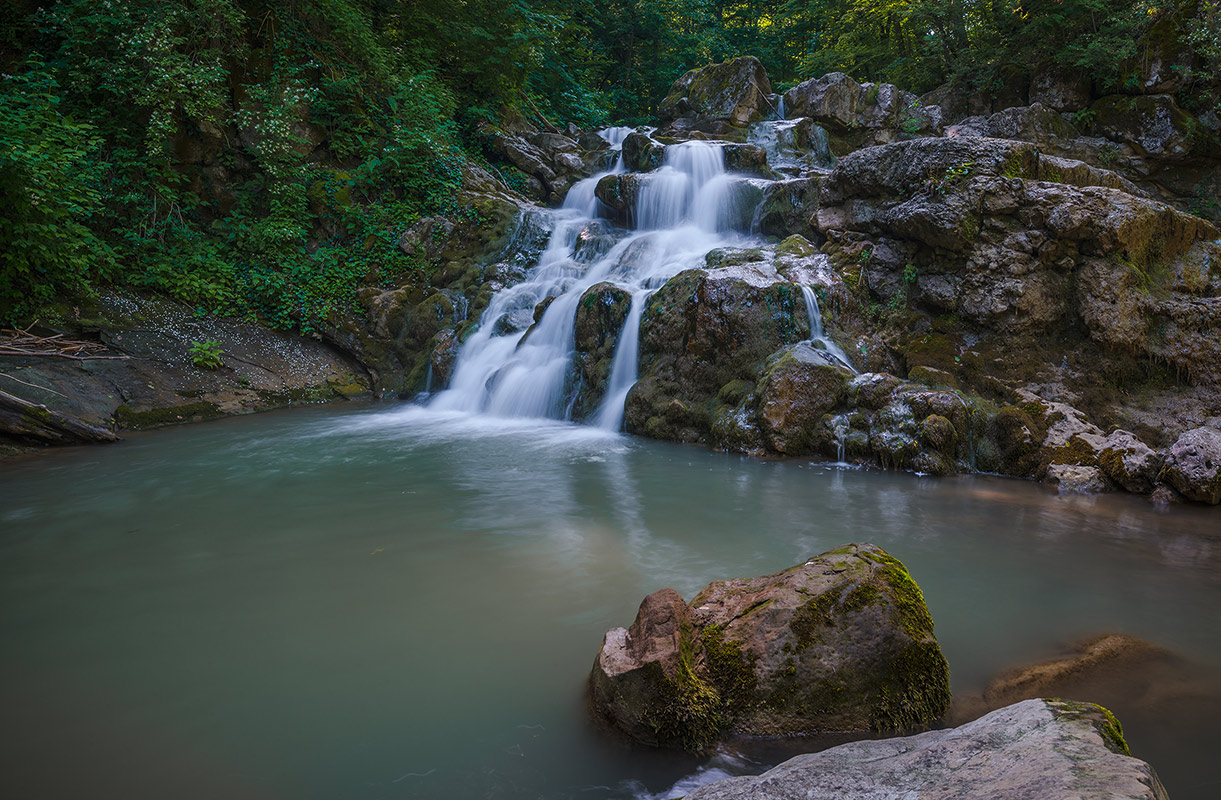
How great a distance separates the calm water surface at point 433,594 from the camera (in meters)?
2.34

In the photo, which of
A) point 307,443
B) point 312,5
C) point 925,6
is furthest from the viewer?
point 925,6

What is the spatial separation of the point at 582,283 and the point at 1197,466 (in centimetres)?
881

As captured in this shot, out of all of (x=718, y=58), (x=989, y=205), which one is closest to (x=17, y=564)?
(x=989, y=205)

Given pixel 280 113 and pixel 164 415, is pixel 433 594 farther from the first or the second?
pixel 280 113

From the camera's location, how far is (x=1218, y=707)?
8.44 ft

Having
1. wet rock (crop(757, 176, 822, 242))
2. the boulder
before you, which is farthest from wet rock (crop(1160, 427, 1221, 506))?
the boulder

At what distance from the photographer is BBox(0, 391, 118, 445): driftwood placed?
6.96 metres

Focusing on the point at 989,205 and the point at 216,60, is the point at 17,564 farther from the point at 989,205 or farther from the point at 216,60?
the point at 989,205

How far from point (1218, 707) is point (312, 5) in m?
16.7

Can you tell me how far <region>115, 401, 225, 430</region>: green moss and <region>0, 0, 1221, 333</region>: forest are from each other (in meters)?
1.91

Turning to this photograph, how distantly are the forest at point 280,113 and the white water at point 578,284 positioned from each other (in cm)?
271

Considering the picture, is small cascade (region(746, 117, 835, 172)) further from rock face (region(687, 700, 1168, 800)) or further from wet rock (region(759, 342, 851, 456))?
rock face (region(687, 700, 1168, 800))

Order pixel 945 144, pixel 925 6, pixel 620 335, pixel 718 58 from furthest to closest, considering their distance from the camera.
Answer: pixel 718 58 → pixel 925 6 → pixel 620 335 → pixel 945 144

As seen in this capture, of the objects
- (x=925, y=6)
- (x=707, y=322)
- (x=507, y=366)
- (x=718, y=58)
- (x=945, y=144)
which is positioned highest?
(x=718, y=58)
